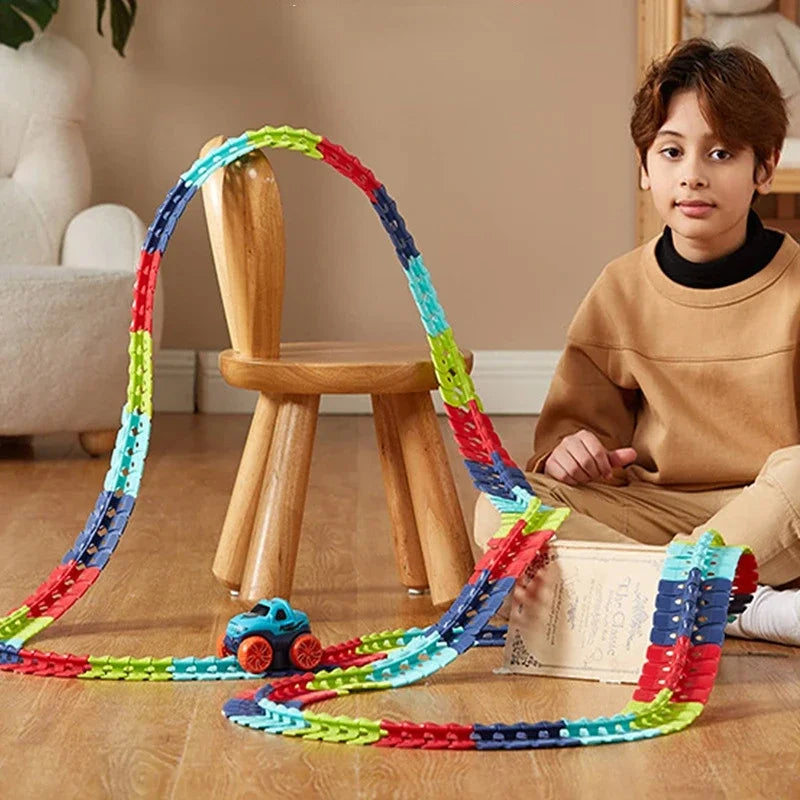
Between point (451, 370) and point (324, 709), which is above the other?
point (451, 370)

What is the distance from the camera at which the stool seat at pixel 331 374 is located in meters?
1.58

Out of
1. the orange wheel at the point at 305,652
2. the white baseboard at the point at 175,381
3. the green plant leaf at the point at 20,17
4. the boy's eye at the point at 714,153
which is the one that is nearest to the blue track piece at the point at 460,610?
the orange wheel at the point at 305,652

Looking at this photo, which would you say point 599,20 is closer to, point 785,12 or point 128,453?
point 785,12

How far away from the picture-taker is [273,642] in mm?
1395

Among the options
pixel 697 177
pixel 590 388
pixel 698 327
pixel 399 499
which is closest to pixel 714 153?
pixel 697 177

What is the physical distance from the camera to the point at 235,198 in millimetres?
1592

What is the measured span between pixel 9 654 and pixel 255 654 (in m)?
0.24

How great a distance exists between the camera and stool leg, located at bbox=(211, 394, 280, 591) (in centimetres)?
167

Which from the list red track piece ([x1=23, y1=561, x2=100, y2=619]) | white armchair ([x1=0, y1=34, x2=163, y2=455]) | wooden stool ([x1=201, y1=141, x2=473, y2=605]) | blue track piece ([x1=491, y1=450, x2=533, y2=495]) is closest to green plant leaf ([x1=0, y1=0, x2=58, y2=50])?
white armchair ([x1=0, y1=34, x2=163, y2=455])

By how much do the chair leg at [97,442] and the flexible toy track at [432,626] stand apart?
3.88ft

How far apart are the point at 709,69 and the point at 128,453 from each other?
0.73 m

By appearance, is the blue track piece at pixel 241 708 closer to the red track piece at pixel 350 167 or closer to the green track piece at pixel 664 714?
the green track piece at pixel 664 714

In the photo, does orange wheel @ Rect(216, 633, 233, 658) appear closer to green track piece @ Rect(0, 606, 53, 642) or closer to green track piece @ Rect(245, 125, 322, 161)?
green track piece @ Rect(0, 606, 53, 642)

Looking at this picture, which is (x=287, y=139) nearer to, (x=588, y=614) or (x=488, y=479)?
(x=488, y=479)
